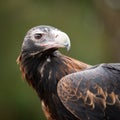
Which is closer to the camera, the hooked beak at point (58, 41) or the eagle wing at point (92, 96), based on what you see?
the hooked beak at point (58, 41)

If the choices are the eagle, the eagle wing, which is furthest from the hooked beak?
the eagle wing

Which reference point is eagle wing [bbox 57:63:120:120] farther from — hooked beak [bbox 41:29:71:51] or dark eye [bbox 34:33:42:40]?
dark eye [bbox 34:33:42:40]

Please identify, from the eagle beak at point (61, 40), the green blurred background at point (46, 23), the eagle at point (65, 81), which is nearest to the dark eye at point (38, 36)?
the eagle at point (65, 81)

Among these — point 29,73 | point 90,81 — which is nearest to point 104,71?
point 90,81

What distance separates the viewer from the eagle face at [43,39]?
1178cm

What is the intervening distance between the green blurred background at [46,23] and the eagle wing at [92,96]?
33.2ft

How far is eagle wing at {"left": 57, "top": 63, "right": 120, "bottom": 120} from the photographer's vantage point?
38.4 feet

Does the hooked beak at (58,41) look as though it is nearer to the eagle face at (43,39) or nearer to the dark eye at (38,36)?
the eagle face at (43,39)

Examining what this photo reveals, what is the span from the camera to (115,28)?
25.2 m

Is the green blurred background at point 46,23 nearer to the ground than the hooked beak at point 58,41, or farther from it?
nearer to the ground

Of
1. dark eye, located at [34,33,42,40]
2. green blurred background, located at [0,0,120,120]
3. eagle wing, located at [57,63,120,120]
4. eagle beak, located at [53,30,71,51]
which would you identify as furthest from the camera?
green blurred background, located at [0,0,120,120]

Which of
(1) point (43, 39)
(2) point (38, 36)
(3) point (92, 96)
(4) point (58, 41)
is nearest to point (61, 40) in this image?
(4) point (58, 41)

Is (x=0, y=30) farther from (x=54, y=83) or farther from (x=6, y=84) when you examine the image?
(x=54, y=83)

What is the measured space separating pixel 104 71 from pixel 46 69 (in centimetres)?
80
